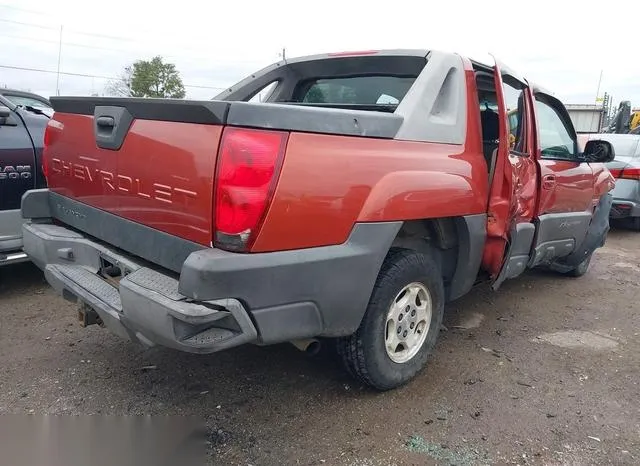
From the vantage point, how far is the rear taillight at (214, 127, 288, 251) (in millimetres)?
2170

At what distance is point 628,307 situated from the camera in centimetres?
488

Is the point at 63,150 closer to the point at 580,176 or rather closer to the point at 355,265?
the point at 355,265

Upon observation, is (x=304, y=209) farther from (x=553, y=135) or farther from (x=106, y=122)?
(x=553, y=135)

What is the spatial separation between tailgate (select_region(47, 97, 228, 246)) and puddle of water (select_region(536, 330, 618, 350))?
2913 millimetres

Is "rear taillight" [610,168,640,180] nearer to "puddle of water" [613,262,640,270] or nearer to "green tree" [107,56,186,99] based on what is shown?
"puddle of water" [613,262,640,270]

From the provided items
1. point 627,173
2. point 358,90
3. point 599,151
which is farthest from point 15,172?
point 627,173

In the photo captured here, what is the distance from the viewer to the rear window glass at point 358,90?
3691 mm

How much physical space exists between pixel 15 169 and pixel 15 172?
24 millimetres

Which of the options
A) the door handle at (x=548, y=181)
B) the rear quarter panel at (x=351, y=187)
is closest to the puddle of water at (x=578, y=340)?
the door handle at (x=548, y=181)

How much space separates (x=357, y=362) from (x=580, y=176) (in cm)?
303

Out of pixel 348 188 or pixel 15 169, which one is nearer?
pixel 348 188

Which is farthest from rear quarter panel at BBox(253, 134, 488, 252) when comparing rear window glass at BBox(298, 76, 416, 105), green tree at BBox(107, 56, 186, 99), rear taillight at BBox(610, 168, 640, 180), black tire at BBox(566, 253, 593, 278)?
green tree at BBox(107, 56, 186, 99)

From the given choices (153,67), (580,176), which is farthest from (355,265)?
(153,67)

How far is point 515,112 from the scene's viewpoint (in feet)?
12.8
